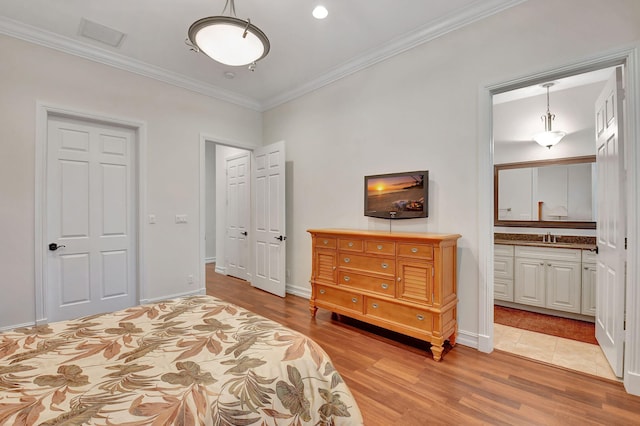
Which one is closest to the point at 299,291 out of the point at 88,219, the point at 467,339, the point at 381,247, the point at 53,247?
the point at 381,247

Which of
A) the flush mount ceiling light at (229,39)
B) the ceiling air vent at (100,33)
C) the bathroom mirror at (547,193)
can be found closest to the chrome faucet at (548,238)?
the bathroom mirror at (547,193)

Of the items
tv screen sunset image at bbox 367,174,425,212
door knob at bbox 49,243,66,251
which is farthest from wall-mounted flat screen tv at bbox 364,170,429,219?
door knob at bbox 49,243,66,251

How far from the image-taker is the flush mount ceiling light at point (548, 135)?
373 centimetres

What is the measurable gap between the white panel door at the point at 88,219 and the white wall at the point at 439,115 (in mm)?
2253

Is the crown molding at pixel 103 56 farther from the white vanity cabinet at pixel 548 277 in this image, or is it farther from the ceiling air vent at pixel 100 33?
the white vanity cabinet at pixel 548 277

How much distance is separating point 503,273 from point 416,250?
2096mm

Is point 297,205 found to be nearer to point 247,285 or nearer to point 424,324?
point 247,285

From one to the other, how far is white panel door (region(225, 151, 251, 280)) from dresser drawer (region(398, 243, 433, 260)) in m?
3.23

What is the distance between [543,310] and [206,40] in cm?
456

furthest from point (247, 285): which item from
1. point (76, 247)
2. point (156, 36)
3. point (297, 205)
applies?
point (156, 36)

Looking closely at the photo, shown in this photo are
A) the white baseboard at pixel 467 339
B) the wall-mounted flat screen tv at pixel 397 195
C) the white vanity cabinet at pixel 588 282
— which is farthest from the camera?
the white vanity cabinet at pixel 588 282

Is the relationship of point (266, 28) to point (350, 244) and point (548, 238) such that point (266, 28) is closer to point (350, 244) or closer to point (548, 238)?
point (350, 244)

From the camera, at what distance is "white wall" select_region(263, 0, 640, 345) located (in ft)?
7.67

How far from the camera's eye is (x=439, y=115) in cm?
298
